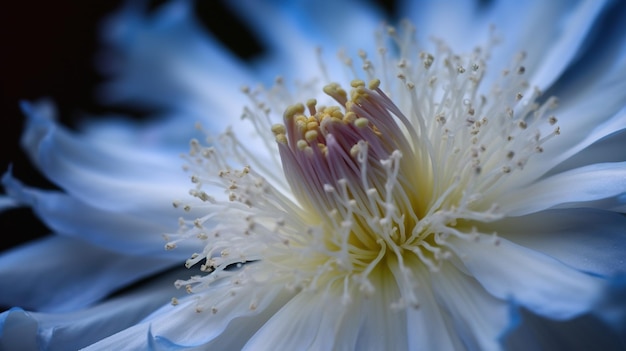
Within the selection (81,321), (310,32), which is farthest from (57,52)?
(81,321)

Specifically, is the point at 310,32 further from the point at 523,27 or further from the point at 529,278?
the point at 529,278

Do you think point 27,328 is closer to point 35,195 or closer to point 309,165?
point 35,195

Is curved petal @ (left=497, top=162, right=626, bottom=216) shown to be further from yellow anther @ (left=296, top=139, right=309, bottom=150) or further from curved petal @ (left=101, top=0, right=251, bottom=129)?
curved petal @ (left=101, top=0, right=251, bottom=129)

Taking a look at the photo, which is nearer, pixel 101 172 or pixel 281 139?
pixel 281 139

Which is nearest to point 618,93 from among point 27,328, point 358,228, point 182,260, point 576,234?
point 576,234

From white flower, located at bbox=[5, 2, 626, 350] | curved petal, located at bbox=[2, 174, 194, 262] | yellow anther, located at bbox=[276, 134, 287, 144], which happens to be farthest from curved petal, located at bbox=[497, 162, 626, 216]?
curved petal, located at bbox=[2, 174, 194, 262]

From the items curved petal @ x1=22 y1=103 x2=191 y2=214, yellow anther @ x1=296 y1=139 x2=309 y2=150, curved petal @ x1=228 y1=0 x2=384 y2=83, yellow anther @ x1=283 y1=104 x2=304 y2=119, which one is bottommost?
yellow anther @ x1=296 y1=139 x2=309 y2=150

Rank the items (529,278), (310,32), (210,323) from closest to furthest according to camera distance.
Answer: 1. (529,278)
2. (210,323)
3. (310,32)
